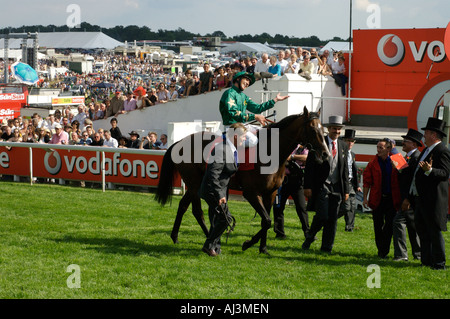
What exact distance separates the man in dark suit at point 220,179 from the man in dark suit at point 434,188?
2.34 metres

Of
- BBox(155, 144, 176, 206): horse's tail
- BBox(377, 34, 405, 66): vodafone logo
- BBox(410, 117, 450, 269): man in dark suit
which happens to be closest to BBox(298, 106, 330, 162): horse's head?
BBox(410, 117, 450, 269): man in dark suit

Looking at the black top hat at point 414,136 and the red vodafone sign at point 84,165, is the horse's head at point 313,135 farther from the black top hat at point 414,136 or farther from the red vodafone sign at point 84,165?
the red vodafone sign at point 84,165

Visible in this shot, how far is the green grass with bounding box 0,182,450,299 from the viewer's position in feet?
22.4

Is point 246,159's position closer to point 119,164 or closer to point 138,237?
point 138,237

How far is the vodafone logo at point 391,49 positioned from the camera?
57.8ft

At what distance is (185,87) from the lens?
20.6 m

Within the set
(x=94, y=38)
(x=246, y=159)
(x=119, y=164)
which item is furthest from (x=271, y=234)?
(x=94, y=38)

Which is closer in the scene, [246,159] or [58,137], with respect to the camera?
[246,159]

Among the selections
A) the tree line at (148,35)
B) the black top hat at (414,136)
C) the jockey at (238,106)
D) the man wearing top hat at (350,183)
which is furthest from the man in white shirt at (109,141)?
the tree line at (148,35)

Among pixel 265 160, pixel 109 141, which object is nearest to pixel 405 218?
pixel 265 160

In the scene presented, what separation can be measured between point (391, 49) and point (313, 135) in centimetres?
1035

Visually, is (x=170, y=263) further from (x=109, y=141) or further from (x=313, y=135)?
(x=109, y=141)

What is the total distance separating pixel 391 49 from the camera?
58.4ft

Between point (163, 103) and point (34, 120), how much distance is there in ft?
13.3
